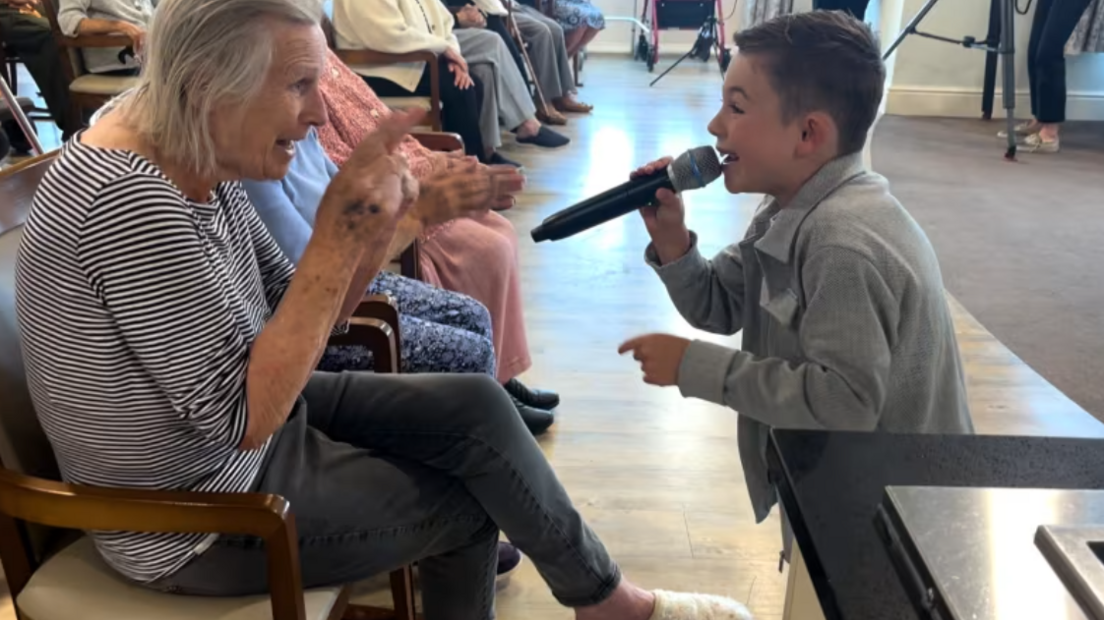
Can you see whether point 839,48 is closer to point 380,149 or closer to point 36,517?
point 380,149

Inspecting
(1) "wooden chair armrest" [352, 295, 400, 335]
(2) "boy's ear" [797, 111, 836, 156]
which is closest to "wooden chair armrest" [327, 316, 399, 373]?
(1) "wooden chair armrest" [352, 295, 400, 335]

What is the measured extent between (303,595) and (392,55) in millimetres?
2652

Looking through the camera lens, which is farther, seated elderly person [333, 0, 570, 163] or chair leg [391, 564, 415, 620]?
seated elderly person [333, 0, 570, 163]

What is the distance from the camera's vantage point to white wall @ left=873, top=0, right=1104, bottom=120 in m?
5.27

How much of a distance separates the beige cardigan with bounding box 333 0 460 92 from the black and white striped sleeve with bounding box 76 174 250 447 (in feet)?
8.27

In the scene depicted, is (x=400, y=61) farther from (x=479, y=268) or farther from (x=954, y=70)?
(x=954, y=70)

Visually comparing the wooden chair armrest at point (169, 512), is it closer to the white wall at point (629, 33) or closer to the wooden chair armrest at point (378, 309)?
the wooden chair armrest at point (378, 309)

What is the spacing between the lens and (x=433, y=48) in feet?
11.3

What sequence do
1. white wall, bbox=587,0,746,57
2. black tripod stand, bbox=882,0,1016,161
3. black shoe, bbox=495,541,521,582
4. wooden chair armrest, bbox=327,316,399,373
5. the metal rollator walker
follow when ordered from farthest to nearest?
white wall, bbox=587,0,746,57 < the metal rollator walker < black tripod stand, bbox=882,0,1016,161 < black shoe, bbox=495,541,521,582 < wooden chair armrest, bbox=327,316,399,373

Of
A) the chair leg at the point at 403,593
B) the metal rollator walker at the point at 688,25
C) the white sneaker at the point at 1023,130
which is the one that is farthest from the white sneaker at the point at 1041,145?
the chair leg at the point at 403,593

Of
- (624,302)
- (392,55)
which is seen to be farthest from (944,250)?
(392,55)

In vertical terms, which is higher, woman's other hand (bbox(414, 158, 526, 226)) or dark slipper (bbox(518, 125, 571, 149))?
woman's other hand (bbox(414, 158, 526, 226))

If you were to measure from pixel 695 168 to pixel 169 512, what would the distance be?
75 centimetres

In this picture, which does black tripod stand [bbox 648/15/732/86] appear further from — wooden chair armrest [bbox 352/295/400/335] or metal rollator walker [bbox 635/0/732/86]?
wooden chair armrest [bbox 352/295/400/335]
